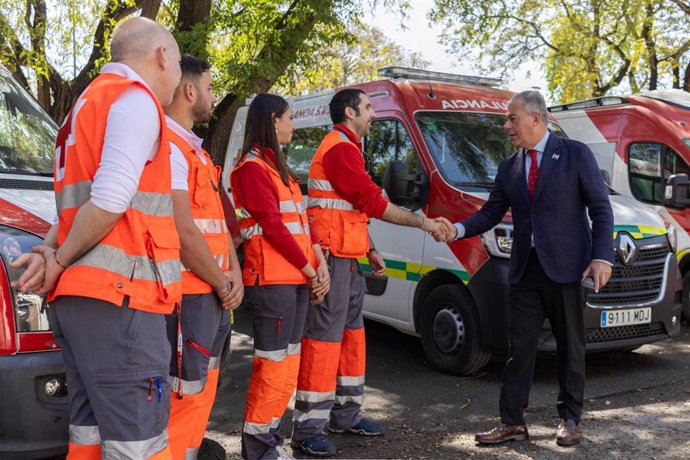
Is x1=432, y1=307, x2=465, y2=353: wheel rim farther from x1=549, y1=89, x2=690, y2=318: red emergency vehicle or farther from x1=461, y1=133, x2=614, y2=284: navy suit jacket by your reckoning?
x1=549, y1=89, x2=690, y2=318: red emergency vehicle

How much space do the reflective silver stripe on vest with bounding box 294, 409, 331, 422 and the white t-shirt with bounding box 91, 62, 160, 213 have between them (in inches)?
96.3

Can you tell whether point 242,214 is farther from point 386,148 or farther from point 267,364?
point 386,148

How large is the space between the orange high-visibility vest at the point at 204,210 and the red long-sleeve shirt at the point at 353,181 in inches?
47.7

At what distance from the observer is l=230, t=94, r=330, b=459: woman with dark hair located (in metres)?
4.13

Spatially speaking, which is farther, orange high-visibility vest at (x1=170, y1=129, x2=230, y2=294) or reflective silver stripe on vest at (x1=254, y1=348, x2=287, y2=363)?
reflective silver stripe on vest at (x1=254, y1=348, x2=287, y2=363)

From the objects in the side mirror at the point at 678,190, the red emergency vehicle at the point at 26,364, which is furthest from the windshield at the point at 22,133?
the side mirror at the point at 678,190

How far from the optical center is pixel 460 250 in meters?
6.14

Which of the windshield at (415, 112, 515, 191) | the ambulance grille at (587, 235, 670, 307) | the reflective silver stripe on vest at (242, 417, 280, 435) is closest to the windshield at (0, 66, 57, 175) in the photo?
the reflective silver stripe on vest at (242, 417, 280, 435)

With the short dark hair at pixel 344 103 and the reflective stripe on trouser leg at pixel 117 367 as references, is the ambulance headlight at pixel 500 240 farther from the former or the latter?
the reflective stripe on trouser leg at pixel 117 367

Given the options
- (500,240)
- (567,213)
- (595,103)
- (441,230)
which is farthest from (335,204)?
(595,103)

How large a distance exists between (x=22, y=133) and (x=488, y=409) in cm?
348

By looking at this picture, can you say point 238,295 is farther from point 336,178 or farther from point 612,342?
point 612,342

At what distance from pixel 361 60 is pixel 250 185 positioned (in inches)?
1277

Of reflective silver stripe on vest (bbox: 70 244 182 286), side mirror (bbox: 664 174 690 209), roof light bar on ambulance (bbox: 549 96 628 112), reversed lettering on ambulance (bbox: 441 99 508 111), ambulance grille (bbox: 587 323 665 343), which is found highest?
roof light bar on ambulance (bbox: 549 96 628 112)
